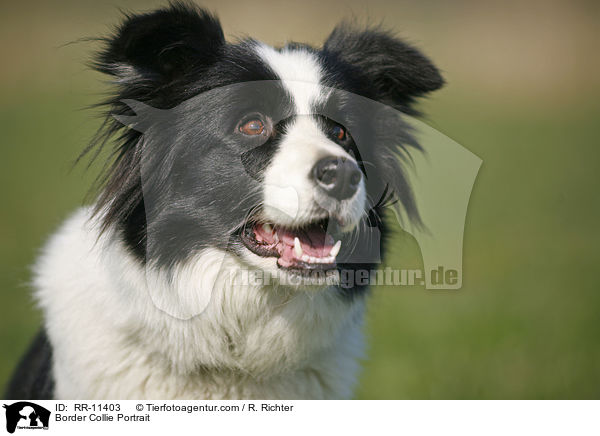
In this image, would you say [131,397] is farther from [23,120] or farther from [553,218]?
[23,120]

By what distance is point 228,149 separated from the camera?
291 centimetres

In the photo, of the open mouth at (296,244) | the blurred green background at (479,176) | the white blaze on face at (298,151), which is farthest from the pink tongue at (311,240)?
the blurred green background at (479,176)

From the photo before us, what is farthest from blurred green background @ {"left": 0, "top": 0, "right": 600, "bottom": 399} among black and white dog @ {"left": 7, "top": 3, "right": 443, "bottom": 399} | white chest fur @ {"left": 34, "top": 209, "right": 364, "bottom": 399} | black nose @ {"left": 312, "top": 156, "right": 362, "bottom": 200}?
black nose @ {"left": 312, "top": 156, "right": 362, "bottom": 200}

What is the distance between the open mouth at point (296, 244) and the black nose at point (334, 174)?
218 mm

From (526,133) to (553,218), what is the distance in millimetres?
2643

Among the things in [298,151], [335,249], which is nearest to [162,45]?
[298,151]

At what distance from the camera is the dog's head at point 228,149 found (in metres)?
2.76

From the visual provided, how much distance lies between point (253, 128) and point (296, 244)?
0.55 meters

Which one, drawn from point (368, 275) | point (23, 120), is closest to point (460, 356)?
point (368, 275)

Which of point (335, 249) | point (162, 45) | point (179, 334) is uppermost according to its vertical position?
point (162, 45)

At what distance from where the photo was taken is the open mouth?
9.09 ft

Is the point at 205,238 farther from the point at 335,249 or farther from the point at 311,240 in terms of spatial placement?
the point at 335,249
